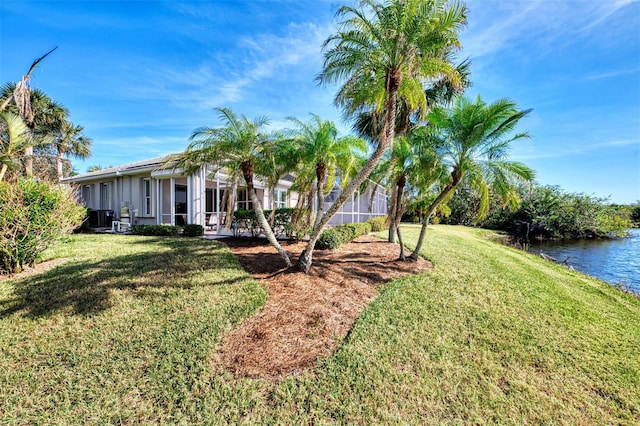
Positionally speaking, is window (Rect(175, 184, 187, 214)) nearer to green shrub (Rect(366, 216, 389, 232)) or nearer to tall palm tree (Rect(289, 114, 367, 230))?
tall palm tree (Rect(289, 114, 367, 230))

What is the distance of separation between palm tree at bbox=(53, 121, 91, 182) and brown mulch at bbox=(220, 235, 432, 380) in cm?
2649

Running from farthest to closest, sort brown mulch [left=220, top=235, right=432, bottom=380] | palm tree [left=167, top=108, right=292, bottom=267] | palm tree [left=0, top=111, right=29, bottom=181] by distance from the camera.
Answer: palm tree [left=0, top=111, right=29, bottom=181] < palm tree [left=167, top=108, right=292, bottom=267] < brown mulch [left=220, top=235, right=432, bottom=380]

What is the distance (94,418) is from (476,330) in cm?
626

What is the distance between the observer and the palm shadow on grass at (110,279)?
5.29m

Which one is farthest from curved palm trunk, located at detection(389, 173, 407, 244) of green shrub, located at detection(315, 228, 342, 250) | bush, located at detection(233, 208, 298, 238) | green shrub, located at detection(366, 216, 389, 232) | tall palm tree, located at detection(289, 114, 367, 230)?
green shrub, located at detection(366, 216, 389, 232)

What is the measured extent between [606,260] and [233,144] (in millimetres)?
23314

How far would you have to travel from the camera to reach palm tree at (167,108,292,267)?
696 cm

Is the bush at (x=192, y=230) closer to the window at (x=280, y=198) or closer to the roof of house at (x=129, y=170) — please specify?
the roof of house at (x=129, y=170)

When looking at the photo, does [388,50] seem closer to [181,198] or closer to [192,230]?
[192,230]

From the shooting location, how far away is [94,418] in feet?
9.92

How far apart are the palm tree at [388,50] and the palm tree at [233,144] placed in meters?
2.45

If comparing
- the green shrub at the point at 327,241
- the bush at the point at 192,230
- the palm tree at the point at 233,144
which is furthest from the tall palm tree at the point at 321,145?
the bush at the point at 192,230

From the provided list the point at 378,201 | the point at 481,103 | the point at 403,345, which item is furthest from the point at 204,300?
the point at 378,201

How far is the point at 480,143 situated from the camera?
768cm
